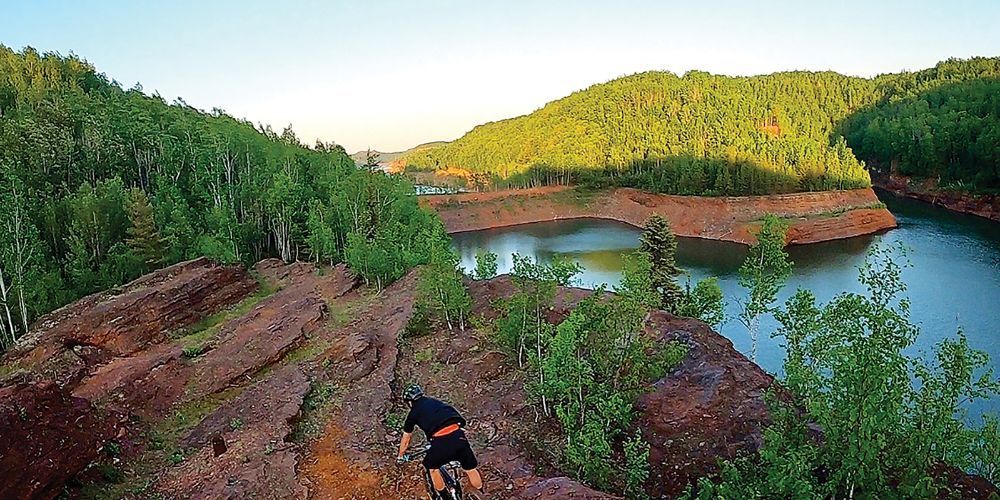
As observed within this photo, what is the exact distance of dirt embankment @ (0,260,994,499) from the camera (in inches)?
419

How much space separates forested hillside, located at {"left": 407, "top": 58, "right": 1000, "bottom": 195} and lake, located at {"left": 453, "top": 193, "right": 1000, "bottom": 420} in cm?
790

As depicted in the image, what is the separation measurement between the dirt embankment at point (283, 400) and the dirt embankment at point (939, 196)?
58701 millimetres

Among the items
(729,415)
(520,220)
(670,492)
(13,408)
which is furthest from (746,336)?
(520,220)

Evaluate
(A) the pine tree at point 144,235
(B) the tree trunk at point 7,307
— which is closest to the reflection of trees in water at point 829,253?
(A) the pine tree at point 144,235

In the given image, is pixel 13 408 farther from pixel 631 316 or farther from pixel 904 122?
pixel 904 122

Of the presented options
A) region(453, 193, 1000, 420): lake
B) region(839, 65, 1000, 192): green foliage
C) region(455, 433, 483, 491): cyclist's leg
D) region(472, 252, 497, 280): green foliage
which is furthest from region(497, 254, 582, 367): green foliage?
region(839, 65, 1000, 192): green foliage

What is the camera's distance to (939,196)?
7069 centimetres

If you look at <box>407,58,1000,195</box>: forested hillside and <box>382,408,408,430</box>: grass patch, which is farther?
<box>407,58,1000,195</box>: forested hillside

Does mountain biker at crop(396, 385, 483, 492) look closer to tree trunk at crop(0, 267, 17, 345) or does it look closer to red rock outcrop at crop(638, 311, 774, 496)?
red rock outcrop at crop(638, 311, 774, 496)

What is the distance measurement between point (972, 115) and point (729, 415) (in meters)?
82.8

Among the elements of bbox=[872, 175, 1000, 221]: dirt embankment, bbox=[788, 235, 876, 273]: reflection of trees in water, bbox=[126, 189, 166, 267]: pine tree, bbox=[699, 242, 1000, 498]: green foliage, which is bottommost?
bbox=[788, 235, 876, 273]: reflection of trees in water

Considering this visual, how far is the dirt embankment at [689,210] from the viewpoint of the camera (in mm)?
60625

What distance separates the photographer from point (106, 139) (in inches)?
1481

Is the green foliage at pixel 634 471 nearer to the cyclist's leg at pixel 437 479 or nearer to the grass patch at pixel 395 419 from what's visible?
the cyclist's leg at pixel 437 479
